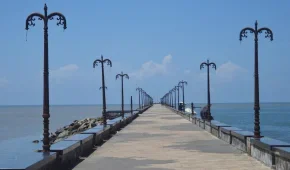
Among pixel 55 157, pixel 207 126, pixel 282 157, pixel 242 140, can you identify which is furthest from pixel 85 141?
pixel 207 126

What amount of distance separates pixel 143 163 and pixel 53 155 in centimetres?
316

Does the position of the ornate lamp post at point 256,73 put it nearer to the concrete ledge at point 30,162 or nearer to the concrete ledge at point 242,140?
the concrete ledge at point 242,140

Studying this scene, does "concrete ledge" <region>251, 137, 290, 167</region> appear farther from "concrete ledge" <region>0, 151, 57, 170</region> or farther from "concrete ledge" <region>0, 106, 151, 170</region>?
"concrete ledge" <region>0, 151, 57, 170</region>

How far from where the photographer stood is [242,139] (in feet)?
57.1

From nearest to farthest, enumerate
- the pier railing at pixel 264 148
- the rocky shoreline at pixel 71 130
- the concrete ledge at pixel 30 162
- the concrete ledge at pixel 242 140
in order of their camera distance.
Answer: the concrete ledge at pixel 30 162 < the pier railing at pixel 264 148 < the concrete ledge at pixel 242 140 < the rocky shoreline at pixel 71 130

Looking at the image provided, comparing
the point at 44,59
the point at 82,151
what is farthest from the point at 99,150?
the point at 44,59

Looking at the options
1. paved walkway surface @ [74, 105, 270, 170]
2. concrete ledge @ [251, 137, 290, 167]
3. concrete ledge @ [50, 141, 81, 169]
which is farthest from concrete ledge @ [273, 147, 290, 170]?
concrete ledge @ [50, 141, 81, 169]

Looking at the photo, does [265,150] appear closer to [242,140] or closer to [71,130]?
[242,140]

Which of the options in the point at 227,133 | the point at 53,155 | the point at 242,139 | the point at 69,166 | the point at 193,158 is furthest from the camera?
the point at 227,133

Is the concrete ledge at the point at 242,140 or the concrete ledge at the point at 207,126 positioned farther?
the concrete ledge at the point at 207,126

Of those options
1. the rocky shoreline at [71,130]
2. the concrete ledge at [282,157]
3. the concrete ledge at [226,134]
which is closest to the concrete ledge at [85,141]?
the concrete ledge at [226,134]

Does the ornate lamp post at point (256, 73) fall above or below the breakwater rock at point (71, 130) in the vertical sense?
above

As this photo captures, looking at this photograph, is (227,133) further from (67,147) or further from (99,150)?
(67,147)

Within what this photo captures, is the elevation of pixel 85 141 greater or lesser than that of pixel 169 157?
greater
